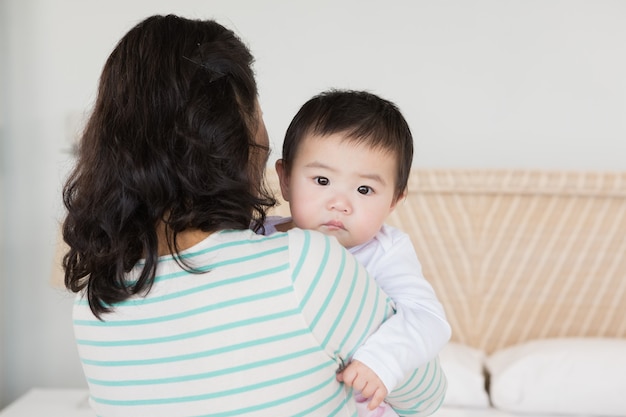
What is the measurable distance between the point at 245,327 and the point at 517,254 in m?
1.93

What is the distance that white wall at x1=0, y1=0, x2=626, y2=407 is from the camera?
8.84 ft

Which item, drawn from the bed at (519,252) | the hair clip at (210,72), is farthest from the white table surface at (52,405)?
the hair clip at (210,72)

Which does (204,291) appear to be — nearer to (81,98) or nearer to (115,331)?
(115,331)

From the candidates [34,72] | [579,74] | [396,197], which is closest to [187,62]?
[396,197]

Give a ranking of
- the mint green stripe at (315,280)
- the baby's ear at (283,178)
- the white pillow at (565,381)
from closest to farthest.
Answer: the mint green stripe at (315,280) < the baby's ear at (283,178) < the white pillow at (565,381)

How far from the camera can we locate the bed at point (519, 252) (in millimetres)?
2615

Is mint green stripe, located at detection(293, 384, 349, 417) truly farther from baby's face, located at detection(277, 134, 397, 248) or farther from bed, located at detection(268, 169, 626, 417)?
bed, located at detection(268, 169, 626, 417)

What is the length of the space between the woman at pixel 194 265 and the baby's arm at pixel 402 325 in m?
0.03

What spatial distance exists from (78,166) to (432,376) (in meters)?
0.53

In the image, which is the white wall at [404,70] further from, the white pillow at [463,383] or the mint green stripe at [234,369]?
the mint green stripe at [234,369]

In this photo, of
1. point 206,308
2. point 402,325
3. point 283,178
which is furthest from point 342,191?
point 206,308

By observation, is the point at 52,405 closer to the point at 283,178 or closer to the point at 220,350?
the point at 283,178

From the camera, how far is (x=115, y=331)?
94 cm

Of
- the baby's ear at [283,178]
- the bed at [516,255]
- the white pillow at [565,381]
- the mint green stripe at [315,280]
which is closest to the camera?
the mint green stripe at [315,280]
